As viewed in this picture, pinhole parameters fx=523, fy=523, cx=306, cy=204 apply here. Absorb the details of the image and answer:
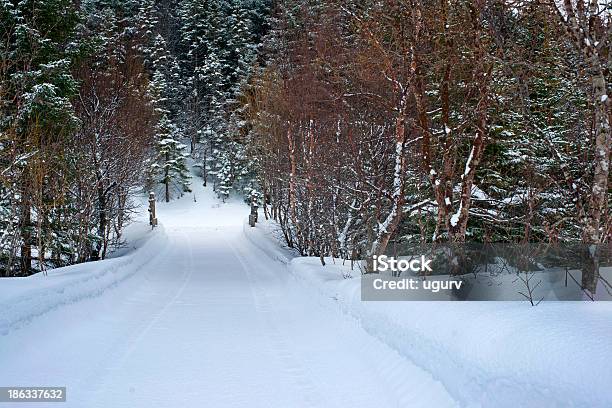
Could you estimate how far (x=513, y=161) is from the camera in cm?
1209

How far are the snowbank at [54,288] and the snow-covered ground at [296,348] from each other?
0.09 ft

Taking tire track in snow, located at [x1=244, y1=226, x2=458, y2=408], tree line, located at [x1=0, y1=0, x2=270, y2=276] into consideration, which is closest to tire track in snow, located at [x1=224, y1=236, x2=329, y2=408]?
tire track in snow, located at [x1=244, y1=226, x2=458, y2=408]

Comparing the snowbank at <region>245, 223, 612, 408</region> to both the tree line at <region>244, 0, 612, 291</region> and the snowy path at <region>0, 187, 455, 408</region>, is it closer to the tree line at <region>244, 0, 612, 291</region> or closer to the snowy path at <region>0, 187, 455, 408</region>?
the snowy path at <region>0, 187, 455, 408</region>

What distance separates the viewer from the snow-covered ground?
13.7ft

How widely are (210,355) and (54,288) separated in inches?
145

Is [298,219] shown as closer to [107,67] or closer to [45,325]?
[107,67]

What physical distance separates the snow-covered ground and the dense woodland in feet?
6.12

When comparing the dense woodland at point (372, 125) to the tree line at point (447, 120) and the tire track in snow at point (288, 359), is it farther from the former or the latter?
the tire track in snow at point (288, 359)

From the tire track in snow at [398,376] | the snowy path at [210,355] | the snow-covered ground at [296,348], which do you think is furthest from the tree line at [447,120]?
the snowy path at [210,355]

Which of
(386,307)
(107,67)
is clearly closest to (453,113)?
(386,307)

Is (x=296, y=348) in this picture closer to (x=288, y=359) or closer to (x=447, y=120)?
(x=288, y=359)

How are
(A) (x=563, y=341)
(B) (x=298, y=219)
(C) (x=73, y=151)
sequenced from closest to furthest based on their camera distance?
(A) (x=563, y=341) → (C) (x=73, y=151) → (B) (x=298, y=219)

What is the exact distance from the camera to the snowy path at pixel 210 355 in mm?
5527

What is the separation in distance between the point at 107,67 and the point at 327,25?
30.4 ft
